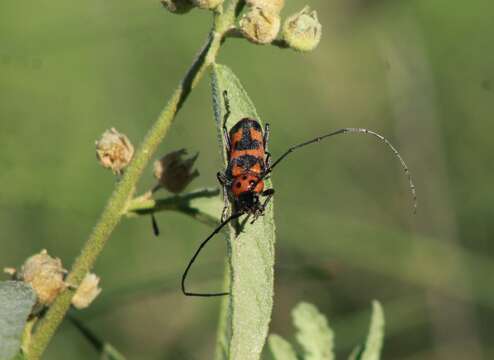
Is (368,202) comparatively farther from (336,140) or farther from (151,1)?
(151,1)

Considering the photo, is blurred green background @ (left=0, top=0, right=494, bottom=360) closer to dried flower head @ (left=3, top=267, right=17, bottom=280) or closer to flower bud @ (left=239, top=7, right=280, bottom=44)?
dried flower head @ (left=3, top=267, right=17, bottom=280)

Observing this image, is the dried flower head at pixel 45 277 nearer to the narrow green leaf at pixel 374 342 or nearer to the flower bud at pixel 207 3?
the flower bud at pixel 207 3

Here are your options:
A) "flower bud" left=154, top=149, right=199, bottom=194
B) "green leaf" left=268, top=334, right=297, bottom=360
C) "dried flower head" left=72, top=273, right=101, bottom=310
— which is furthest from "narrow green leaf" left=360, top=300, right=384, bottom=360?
"dried flower head" left=72, top=273, right=101, bottom=310

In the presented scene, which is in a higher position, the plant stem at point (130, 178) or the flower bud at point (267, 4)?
the flower bud at point (267, 4)

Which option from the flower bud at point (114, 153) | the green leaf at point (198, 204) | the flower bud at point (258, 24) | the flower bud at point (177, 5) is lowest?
the green leaf at point (198, 204)

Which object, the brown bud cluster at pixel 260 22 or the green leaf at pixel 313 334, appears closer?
the brown bud cluster at pixel 260 22

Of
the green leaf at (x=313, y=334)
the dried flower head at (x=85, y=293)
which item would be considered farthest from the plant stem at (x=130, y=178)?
the green leaf at (x=313, y=334)

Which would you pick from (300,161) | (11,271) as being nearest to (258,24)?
(11,271)
